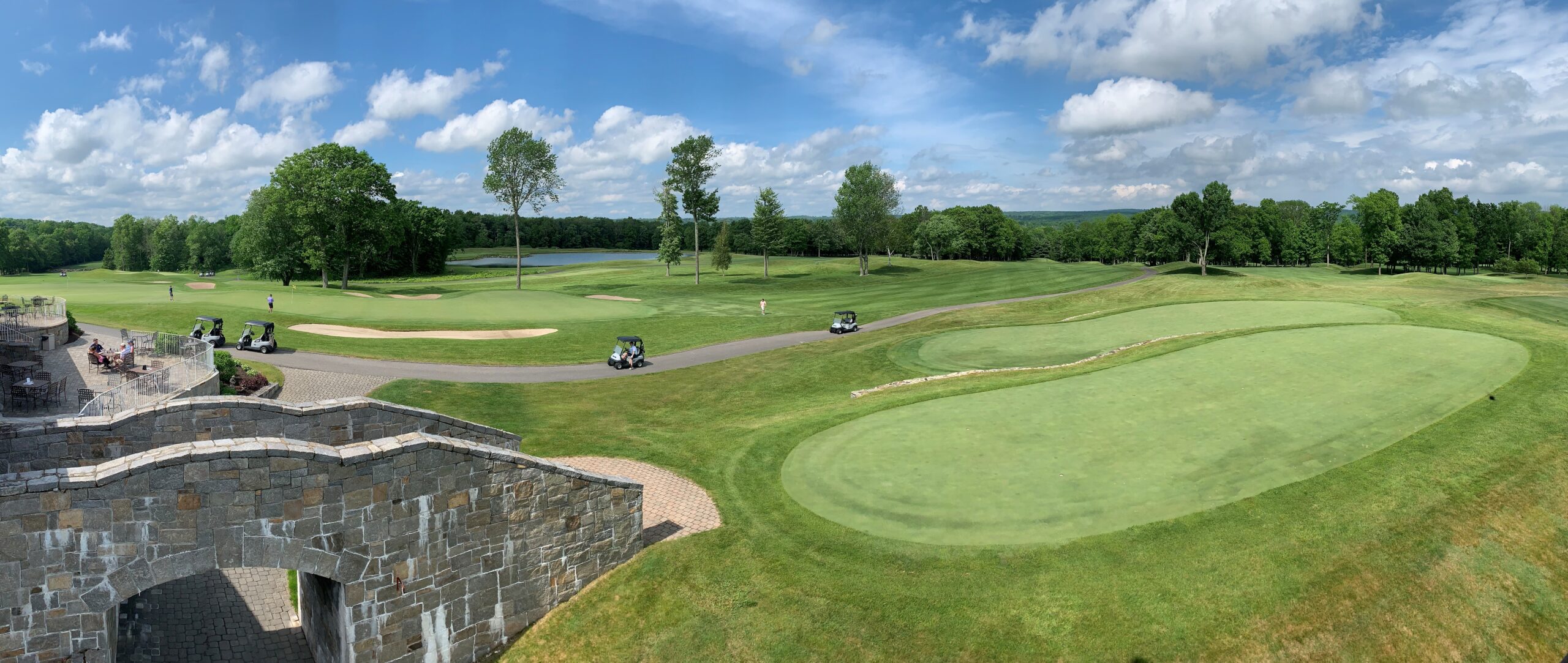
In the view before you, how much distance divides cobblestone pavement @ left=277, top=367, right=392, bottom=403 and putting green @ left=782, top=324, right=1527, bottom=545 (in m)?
18.1

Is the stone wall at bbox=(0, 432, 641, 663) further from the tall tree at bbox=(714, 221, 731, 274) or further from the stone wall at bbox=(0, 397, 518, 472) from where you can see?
the tall tree at bbox=(714, 221, 731, 274)

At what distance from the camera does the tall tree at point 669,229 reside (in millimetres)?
76938

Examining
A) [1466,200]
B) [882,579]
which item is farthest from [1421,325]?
[1466,200]

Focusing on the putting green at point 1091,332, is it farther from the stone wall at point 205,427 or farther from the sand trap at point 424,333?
the sand trap at point 424,333

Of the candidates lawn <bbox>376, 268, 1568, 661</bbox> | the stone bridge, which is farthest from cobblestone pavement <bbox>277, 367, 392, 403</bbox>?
lawn <bbox>376, 268, 1568, 661</bbox>

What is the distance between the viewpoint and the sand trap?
1501 inches

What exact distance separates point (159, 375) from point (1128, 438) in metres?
25.0

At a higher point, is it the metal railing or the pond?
the pond

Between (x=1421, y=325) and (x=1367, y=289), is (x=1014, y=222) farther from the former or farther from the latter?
(x=1421, y=325)

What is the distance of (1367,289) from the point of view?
51.6 m

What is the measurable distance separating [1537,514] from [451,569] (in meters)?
17.9

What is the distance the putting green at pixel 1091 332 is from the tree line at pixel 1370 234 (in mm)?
36423

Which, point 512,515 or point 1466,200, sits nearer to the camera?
point 512,515

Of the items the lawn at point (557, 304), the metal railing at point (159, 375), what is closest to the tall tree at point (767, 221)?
the lawn at point (557, 304)
